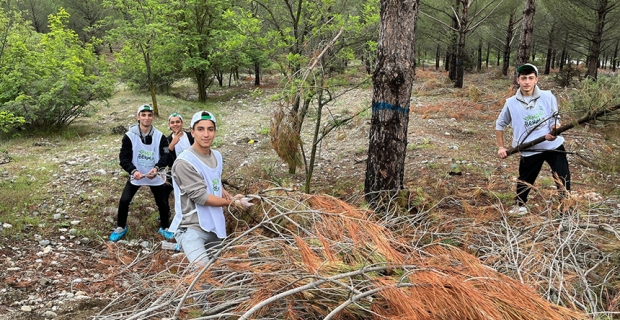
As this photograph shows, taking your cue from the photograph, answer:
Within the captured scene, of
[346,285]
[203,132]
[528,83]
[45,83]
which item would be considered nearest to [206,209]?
[203,132]

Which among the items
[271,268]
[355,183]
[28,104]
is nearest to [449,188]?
[355,183]

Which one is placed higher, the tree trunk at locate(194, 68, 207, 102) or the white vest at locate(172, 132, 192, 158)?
the tree trunk at locate(194, 68, 207, 102)

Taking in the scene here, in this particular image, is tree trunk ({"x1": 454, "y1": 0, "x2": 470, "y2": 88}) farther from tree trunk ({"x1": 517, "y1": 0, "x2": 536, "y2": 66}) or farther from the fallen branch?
the fallen branch

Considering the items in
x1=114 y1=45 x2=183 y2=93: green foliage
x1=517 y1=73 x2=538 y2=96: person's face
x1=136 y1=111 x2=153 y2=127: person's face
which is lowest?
x1=136 y1=111 x2=153 y2=127: person's face

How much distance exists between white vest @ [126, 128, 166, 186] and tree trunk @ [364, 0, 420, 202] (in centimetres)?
246

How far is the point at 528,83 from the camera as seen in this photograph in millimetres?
3740

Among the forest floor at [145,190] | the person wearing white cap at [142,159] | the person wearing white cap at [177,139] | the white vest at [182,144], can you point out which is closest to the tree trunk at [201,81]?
the forest floor at [145,190]

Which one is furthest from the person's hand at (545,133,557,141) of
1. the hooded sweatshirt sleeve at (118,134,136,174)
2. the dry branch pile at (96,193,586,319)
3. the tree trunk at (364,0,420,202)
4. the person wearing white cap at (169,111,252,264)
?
the hooded sweatshirt sleeve at (118,134,136,174)

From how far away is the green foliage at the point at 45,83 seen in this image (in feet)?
27.0

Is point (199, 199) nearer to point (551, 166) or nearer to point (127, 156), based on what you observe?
point (127, 156)

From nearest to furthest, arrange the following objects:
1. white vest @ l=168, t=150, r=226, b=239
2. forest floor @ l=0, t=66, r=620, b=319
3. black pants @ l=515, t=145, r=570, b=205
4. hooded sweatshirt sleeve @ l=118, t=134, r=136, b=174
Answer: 1. white vest @ l=168, t=150, r=226, b=239
2. forest floor @ l=0, t=66, r=620, b=319
3. black pants @ l=515, t=145, r=570, b=205
4. hooded sweatshirt sleeve @ l=118, t=134, r=136, b=174

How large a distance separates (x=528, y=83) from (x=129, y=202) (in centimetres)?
444

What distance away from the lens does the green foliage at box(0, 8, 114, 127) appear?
8.22m

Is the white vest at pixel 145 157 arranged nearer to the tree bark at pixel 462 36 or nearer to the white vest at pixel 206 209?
the white vest at pixel 206 209
